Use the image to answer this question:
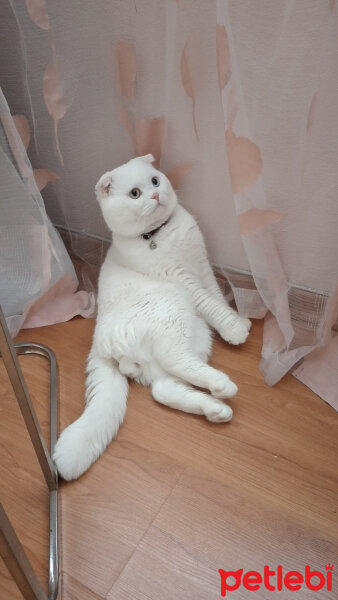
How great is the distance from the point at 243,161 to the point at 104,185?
0.34 metres

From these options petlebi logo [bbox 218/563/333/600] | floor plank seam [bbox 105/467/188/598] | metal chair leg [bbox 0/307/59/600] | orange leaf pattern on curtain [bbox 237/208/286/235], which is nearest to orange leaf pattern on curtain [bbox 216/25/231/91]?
orange leaf pattern on curtain [bbox 237/208/286/235]

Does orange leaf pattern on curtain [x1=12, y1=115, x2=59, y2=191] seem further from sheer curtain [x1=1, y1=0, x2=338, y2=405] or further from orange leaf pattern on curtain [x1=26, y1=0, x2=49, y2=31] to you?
orange leaf pattern on curtain [x1=26, y1=0, x2=49, y2=31]

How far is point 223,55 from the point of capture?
744 millimetres

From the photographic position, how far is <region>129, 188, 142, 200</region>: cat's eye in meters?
0.95

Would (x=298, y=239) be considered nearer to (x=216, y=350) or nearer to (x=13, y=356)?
(x=216, y=350)

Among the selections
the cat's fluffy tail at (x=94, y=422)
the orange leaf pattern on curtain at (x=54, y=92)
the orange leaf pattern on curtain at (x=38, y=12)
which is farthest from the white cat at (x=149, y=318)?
the orange leaf pattern on curtain at (x=38, y=12)

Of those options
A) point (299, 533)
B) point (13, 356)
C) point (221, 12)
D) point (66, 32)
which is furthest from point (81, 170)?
point (299, 533)

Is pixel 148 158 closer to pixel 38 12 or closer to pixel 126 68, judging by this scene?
pixel 126 68

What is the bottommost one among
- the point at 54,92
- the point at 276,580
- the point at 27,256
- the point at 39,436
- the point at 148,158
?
the point at 276,580

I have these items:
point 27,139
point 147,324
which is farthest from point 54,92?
point 147,324

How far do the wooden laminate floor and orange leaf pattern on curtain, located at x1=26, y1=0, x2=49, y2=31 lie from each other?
3.01ft

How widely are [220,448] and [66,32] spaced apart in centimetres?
105

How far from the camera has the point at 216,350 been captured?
109cm

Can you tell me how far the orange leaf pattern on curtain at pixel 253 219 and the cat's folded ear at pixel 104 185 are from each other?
0.33m
